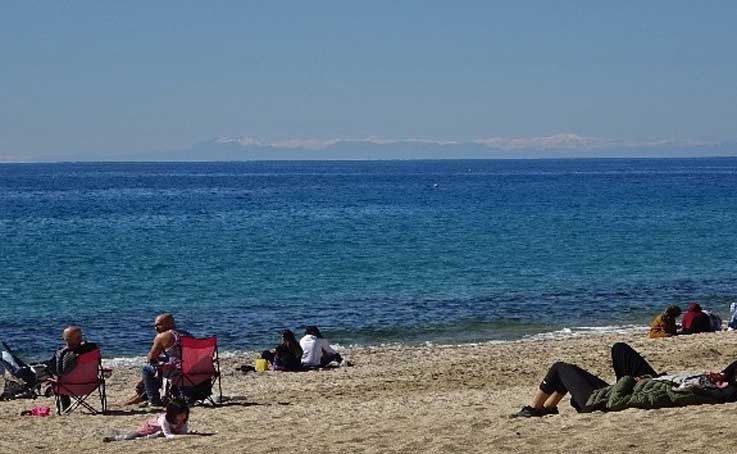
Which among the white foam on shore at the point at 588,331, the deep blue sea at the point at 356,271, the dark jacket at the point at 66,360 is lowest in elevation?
the deep blue sea at the point at 356,271

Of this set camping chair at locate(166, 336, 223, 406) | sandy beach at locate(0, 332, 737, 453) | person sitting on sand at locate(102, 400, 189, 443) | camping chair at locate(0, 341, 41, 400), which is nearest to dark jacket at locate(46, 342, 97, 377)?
sandy beach at locate(0, 332, 737, 453)

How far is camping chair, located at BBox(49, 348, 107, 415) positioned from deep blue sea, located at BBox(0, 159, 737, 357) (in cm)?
742

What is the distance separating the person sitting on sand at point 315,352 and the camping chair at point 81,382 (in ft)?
14.8

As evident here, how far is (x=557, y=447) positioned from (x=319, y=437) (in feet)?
7.52

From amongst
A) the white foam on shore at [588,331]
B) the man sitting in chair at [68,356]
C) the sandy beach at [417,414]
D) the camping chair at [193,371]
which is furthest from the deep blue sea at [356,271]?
the camping chair at [193,371]

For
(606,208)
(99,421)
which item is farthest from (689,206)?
(99,421)

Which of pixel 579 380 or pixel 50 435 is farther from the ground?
pixel 579 380

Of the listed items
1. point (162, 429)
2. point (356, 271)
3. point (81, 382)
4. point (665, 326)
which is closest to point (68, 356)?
point (81, 382)

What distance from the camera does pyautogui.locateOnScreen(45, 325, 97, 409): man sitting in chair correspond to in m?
13.7

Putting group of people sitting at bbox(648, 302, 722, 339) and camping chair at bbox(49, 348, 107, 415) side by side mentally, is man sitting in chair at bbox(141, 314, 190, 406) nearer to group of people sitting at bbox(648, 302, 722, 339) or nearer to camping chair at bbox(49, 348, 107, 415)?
camping chair at bbox(49, 348, 107, 415)

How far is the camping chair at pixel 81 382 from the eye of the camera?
1362 cm

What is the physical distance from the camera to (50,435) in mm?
12172

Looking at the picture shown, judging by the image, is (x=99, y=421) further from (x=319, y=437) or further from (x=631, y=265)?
(x=631, y=265)

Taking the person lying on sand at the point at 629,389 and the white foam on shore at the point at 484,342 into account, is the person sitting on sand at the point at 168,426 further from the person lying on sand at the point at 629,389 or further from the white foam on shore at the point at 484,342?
the white foam on shore at the point at 484,342
